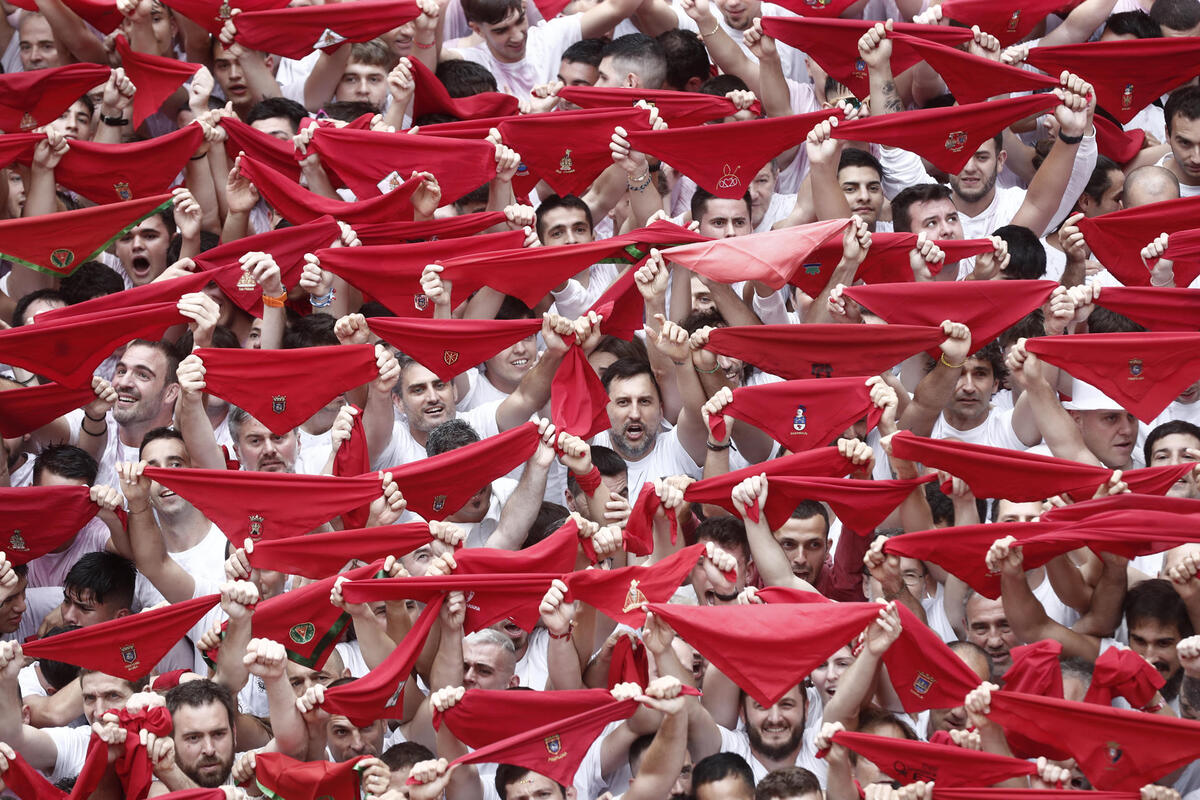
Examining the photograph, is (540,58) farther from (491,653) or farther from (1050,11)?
(491,653)

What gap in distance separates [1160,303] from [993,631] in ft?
5.35

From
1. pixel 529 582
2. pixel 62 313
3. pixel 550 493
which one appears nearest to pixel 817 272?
pixel 550 493

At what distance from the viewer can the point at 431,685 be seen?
736cm

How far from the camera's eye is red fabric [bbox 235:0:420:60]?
30.8ft

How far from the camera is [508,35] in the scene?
979 centimetres

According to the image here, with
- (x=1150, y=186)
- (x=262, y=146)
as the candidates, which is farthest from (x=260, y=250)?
(x=1150, y=186)

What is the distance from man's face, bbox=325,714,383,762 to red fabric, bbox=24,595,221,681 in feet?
2.21

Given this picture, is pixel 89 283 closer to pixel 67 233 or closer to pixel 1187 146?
A: pixel 67 233

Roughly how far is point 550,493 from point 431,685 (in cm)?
138

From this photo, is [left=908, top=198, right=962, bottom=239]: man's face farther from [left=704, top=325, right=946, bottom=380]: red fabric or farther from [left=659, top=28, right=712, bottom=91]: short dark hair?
[left=659, top=28, right=712, bottom=91]: short dark hair

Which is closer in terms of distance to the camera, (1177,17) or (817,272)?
(817,272)

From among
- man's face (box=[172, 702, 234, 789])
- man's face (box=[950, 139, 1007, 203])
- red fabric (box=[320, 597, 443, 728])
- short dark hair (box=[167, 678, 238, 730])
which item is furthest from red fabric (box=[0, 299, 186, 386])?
man's face (box=[950, 139, 1007, 203])

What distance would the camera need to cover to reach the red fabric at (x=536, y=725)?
6.83m

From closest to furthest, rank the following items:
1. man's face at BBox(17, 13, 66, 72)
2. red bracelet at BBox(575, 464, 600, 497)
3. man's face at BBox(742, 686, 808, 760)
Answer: man's face at BBox(742, 686, 808, 760), red bracelet at BBox(575, 464, 600, 497), man's face at BBox(17, 13, 66, 72)
